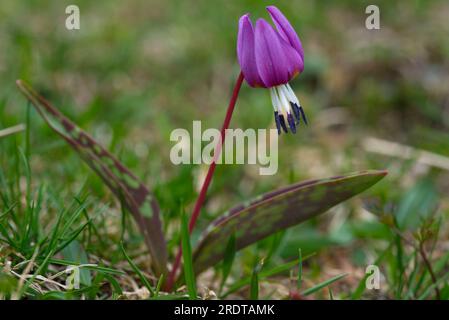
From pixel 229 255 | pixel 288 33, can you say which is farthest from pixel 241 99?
pixel 288 33

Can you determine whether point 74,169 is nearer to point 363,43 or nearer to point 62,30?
point 62,30

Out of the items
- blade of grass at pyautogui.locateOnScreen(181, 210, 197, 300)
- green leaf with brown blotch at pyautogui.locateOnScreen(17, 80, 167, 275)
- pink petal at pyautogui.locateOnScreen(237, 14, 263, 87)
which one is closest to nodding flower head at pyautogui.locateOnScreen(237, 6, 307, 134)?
pink petal at pyautogui.locateOnScreen(237, 14, 263, 87)

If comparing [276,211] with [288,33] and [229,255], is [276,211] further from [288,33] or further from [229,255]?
[288,33]

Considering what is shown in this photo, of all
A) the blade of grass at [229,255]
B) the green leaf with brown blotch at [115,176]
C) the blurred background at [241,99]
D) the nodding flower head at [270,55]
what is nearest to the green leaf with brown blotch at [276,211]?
the blade of grass at [229,255]

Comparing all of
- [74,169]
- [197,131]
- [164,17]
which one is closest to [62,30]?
[164,17]

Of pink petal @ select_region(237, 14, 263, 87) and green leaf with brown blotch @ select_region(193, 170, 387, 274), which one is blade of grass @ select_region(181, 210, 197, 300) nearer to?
green leaf with brown blotch @ select_region(193, 170, 387, 274)

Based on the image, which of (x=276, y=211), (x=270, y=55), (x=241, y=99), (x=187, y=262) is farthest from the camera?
(x=241, y=99)
